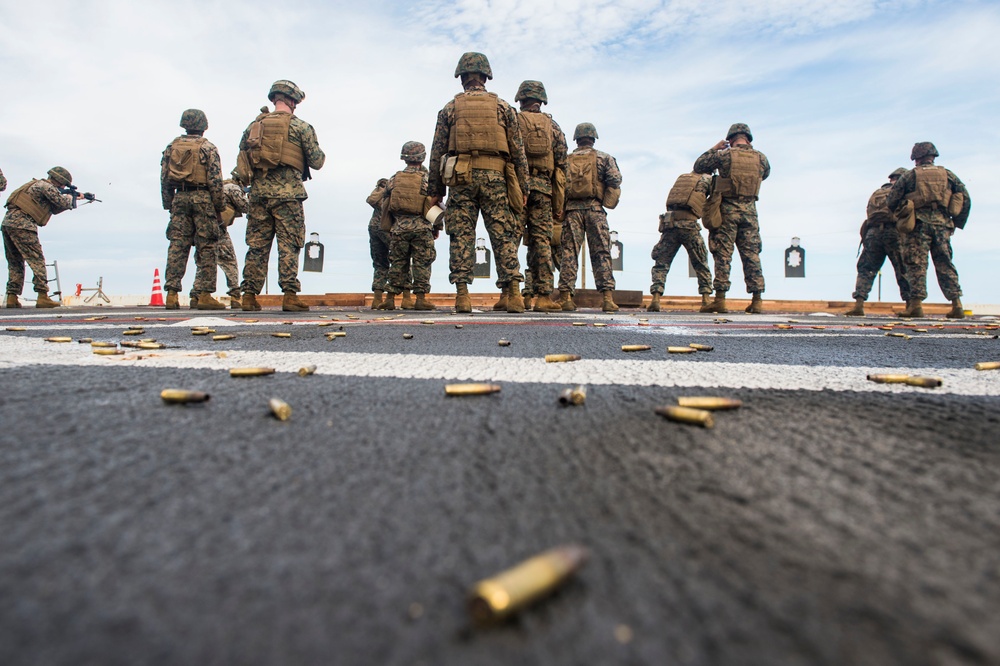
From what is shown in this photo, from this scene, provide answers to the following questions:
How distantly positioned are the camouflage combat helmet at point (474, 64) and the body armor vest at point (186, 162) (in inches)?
154

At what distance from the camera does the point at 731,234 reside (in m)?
8.96

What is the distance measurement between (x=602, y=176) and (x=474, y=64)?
3.14 meters

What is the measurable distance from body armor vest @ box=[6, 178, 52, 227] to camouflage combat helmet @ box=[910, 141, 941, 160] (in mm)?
13976

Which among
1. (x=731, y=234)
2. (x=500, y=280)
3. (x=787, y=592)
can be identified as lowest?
(x=787, y=592)

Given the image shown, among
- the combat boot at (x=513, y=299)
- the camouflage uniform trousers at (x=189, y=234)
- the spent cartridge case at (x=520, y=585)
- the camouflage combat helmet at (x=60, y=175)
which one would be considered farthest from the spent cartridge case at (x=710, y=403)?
the camouflage combat helmet at (x=60, y=175)

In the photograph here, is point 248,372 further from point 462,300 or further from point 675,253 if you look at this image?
point 675,253

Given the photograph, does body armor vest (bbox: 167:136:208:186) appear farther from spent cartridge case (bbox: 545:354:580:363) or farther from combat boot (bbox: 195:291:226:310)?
spent cartridge case (bbox: 545:354:580:363)

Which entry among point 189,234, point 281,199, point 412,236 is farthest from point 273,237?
point 412,236

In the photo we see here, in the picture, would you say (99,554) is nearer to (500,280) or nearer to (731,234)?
(500,280)

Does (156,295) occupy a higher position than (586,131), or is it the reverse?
(586,131)

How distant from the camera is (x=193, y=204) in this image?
799cm

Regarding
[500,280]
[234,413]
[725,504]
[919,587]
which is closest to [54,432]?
[234,413]

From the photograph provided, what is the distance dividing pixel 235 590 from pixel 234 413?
0.64 m

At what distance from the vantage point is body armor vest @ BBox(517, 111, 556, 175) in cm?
723
